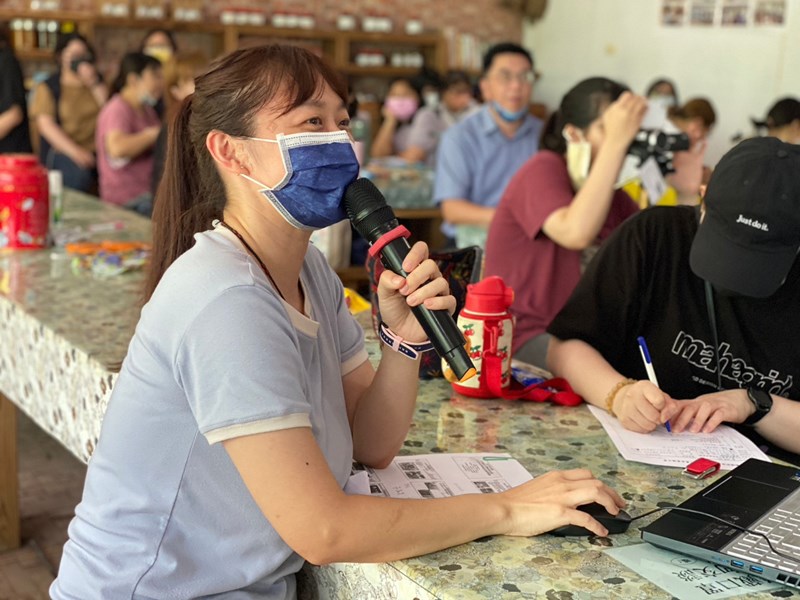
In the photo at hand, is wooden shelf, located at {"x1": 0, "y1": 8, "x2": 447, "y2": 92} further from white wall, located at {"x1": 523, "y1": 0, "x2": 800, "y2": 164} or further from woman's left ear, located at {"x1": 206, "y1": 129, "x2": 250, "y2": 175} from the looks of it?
woman's left ear, located at {"x1": 206, "y1": 129, "x2": 250, "y2": 175}

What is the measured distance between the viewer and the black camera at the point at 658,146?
3113mm

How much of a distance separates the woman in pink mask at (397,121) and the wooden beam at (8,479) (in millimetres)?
5309

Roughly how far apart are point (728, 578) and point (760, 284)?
734mm

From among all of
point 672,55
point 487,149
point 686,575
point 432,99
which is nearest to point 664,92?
point 672,55

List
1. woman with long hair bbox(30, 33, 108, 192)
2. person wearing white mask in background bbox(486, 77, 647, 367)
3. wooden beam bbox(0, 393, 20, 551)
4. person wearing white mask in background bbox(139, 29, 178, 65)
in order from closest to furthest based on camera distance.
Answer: person wearing white mask in background bbox(486, 77, 647, 367)
wooden beam bbox(0, 393, 20, 551)
woman with long hair bbox(30, 33, 108, 192)
person wearing white mask in background bbox(139, 29, 178, 65)

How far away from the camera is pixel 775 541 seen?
4.13ft

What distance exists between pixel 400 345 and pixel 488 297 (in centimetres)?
44

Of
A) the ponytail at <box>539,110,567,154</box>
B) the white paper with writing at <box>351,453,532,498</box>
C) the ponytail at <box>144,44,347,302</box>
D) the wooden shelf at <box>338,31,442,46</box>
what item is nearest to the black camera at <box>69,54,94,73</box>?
the wooden shelf at <box>338,31,442,46</box>

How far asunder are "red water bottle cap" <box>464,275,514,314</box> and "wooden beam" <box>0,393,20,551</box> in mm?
1716

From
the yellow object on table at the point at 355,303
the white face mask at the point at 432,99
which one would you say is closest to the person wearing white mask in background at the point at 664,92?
the white face mask at the point at 432,99

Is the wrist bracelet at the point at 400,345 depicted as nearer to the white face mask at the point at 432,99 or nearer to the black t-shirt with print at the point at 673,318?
the black t-shirt with print at the point at 673,318

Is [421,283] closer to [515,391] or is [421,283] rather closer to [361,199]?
[361,199]

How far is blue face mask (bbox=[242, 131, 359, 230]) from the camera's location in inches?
53.7

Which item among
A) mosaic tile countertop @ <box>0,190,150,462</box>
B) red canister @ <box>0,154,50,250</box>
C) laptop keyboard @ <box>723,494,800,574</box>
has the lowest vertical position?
mosaic tile countertop @ <box>0,190,150,462</box>
